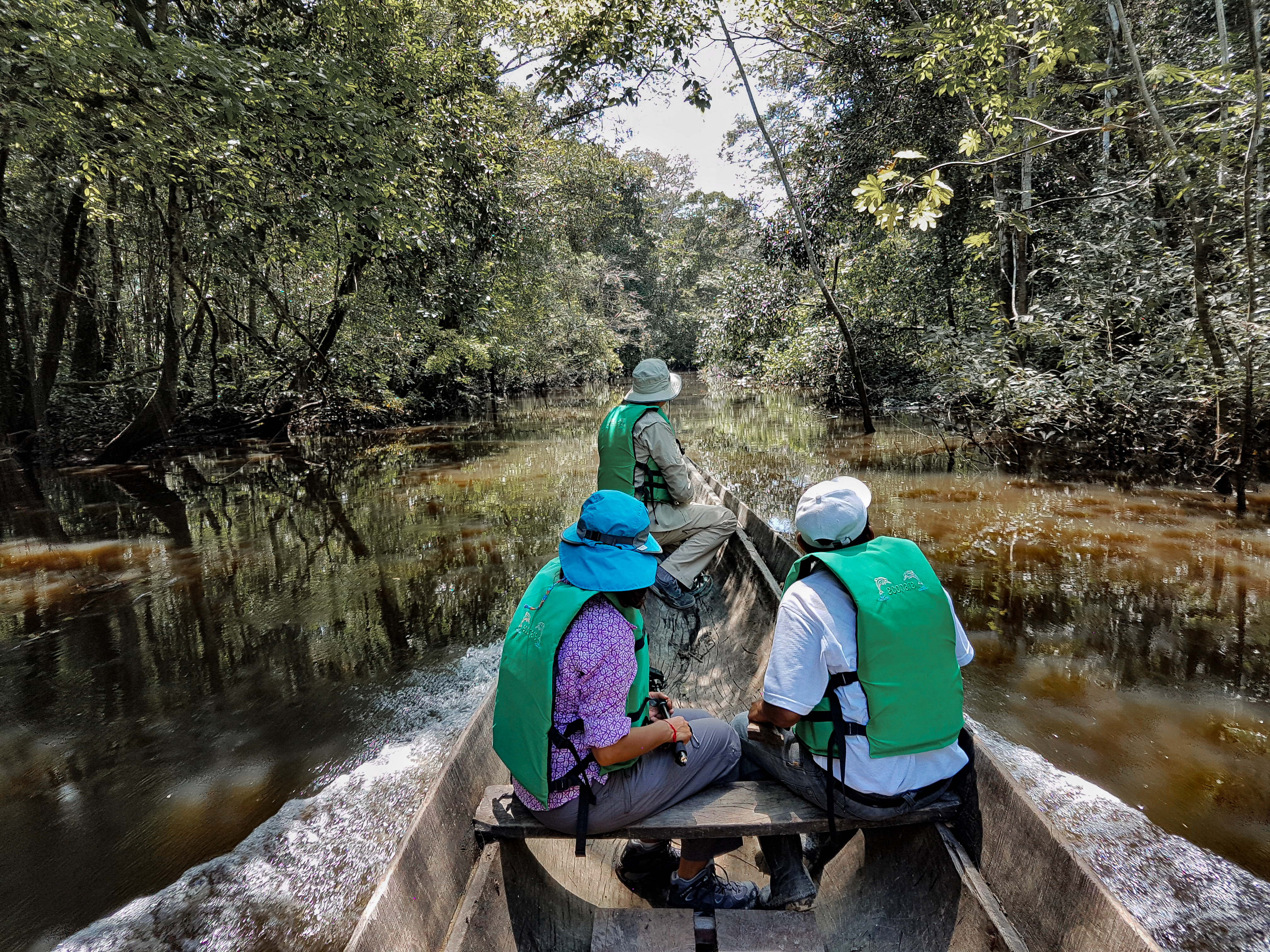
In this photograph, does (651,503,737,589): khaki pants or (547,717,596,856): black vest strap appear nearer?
(547,717,596,856): black vest strap

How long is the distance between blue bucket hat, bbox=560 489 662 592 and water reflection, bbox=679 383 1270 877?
2825 millimetres

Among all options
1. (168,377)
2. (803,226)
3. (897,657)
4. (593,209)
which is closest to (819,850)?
(897,657)

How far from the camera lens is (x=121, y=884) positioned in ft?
9.19

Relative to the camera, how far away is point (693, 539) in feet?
15.0

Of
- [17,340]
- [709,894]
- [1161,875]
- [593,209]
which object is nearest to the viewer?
[709,894]

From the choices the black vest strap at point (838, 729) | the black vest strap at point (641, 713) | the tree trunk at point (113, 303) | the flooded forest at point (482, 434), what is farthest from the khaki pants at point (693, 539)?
the tree trunk at point (113, 303)

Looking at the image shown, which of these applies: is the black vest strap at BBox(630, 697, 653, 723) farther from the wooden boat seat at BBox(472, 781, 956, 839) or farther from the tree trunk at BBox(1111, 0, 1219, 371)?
the tree trunk at BBox(1111, 0, 1219, 371)

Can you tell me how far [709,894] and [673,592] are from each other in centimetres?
257

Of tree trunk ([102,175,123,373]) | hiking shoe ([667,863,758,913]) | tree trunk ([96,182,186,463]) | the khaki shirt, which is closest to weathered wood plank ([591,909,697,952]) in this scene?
hiking shoe ([667,863,758,913])

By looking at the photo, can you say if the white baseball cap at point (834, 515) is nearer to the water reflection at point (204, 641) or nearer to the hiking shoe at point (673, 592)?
the hiking shoe at point (673, 592)

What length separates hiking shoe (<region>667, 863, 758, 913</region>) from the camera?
2.06 m

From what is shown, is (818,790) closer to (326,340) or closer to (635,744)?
(635,744)

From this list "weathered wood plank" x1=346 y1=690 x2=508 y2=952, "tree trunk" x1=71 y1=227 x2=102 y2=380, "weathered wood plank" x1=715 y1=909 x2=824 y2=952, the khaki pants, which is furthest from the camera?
"tree trunk" x1=71 y1=227 x2=102 y2=380

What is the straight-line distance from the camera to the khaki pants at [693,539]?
14.9 ft
